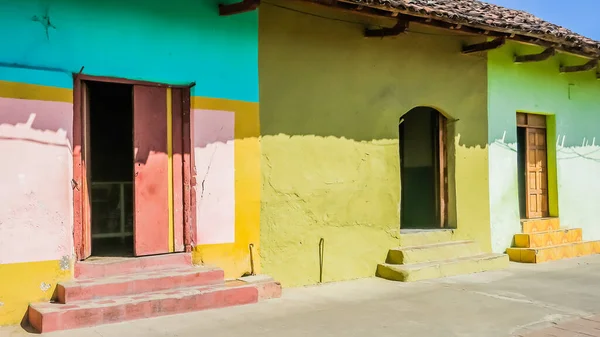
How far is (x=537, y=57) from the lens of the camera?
397 inches

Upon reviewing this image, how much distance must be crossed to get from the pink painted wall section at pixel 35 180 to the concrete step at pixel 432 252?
181 inches

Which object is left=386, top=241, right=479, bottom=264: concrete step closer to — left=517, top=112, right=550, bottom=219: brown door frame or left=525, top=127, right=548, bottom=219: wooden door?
left=517, top=112, right=550, bottom=219: brown door frame

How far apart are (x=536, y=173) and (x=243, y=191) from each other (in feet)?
21.8

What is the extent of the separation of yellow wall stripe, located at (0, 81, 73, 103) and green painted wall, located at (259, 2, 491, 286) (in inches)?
97.1

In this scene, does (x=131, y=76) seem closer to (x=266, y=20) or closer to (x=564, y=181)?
(x=266, y=20)

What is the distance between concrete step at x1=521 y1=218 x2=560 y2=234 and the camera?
10.5 meters

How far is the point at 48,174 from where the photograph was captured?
5902 mm

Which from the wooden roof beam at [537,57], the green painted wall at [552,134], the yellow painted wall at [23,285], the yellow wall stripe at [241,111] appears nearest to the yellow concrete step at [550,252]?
the green painted wall at [552,134]

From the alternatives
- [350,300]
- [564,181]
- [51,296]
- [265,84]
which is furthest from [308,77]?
[564,181]

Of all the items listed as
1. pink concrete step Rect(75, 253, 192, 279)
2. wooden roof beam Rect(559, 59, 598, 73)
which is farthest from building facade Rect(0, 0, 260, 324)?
wooden roof beam Rect(559, 59, 598, 73)

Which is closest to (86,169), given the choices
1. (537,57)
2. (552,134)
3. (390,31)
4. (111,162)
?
(111,162)

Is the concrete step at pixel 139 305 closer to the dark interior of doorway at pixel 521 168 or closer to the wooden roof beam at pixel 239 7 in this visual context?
the wooden roof beam at pixel 239 7

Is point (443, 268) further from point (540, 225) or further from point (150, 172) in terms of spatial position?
point (150, 172)

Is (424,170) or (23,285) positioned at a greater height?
(424,170)
